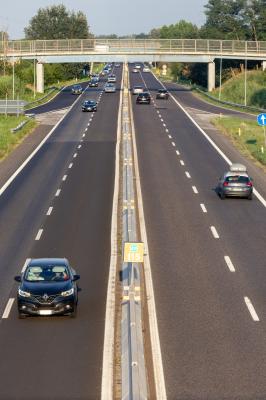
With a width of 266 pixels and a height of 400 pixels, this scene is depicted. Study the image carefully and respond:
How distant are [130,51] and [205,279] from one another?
104 metres

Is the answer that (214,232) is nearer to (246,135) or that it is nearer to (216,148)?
(216,148)

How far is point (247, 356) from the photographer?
20578 mm

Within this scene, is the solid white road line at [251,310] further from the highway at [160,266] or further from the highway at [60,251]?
the highway at [60,251]

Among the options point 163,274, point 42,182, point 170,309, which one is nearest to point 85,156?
point 42,182

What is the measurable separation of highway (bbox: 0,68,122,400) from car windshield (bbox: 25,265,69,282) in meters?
1.08

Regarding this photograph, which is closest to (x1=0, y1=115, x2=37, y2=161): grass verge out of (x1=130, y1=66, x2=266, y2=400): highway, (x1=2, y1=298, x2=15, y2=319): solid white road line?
(x1=130, y1=66, x2=266, y2=400): highway

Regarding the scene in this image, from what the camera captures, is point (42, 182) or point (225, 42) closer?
point (42, 182)

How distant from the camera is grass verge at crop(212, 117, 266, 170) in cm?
6206

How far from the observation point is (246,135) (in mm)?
73250

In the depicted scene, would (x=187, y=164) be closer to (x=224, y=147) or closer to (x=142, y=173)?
(x=142, y=173)

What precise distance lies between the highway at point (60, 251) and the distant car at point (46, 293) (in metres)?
0.36

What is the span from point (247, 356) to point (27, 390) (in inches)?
203

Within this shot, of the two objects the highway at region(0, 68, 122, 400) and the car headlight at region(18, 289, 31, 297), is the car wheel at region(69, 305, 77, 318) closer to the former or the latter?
the highway at region(0, 68, 122, 400)

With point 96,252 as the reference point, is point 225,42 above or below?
above
